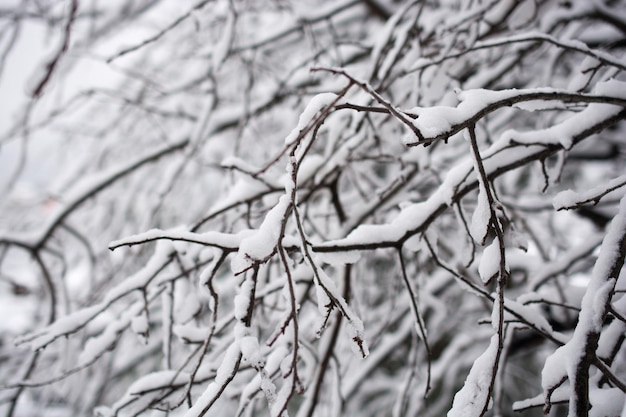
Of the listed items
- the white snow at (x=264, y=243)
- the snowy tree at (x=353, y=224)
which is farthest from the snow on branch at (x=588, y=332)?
the white snow at (x=264, y=243)

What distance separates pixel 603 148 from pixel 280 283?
2.71 m

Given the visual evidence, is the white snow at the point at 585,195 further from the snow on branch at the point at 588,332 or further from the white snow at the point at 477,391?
the white snow at the point at 477,391

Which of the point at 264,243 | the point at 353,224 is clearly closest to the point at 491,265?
the point at 264,243

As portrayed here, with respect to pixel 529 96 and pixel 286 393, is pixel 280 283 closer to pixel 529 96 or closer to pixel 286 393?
pixel 286 393

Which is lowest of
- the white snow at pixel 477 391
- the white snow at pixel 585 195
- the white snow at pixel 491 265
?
the white snow at pixel 477 391

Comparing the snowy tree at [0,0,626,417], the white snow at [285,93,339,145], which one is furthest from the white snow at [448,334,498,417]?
the white snow at [285,93,339,145]

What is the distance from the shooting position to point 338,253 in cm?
73

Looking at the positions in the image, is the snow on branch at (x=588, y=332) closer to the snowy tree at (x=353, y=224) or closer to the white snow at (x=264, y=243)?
the snowy tree at (x=353, y=224)

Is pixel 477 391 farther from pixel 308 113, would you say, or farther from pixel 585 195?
pixel 308 113

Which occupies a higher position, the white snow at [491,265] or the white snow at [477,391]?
the white snow at [491,265]

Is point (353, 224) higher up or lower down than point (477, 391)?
higher up

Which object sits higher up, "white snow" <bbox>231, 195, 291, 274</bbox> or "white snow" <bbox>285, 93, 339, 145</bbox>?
"white snow" <bbox>285, 93, 339, 145</bbox>

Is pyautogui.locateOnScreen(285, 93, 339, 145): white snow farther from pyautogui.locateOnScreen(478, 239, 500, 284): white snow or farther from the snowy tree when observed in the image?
pyautogui.locateOnScreen(478, 239, 500, 284): white snow

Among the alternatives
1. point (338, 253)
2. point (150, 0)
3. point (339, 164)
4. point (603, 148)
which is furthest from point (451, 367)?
point (150, 0)
